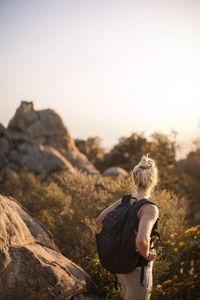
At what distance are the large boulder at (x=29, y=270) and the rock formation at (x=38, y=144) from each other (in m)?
18.2

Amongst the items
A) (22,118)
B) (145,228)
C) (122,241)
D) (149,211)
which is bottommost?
(122,241)

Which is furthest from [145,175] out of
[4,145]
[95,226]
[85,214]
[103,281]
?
[4,145]

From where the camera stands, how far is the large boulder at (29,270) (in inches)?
161

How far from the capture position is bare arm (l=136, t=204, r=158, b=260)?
2.58 metres

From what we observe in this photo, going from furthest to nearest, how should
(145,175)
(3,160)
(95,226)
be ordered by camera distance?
(3,160), (95,226), (145,175)

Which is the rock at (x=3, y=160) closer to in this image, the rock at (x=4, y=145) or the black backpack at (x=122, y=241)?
the rock at (x=4, y=145)

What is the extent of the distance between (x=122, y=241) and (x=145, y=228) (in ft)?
1.13

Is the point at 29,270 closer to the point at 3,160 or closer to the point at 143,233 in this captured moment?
the point at 143,233

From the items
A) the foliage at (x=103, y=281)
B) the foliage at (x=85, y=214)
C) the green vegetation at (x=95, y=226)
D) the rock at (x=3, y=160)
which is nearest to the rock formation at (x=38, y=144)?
the rock at (x=3, y=160)

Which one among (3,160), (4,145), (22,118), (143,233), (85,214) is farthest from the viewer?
(22,118)

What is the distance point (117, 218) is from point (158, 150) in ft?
81.4

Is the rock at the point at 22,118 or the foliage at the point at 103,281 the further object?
the rock at the point at 22,118

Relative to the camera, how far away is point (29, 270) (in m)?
4.29

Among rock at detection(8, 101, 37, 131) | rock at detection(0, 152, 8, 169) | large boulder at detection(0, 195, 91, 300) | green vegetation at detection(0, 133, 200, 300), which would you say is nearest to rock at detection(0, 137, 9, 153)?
rock at detection(0, 152, 8, 169)
